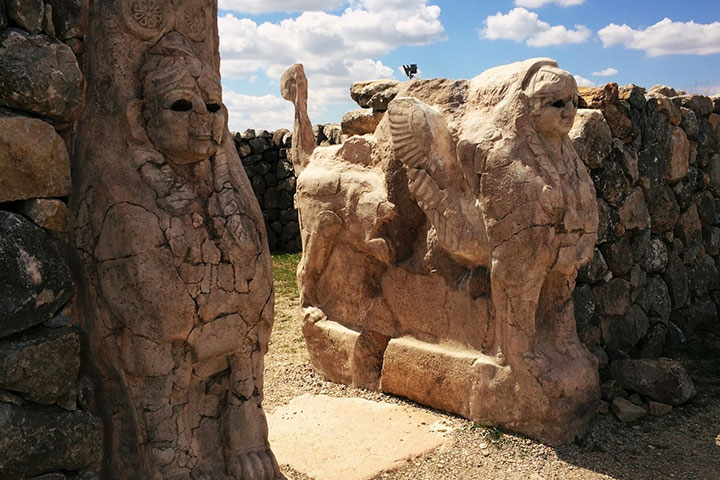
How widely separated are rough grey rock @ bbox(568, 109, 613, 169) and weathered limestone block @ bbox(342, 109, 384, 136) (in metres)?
1.49

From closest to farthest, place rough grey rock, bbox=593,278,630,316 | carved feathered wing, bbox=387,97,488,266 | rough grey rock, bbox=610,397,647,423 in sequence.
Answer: carved feathered wing, bbox=387,97,488,266, rough grey rock, bbox=610,397,647,423, rough grey rock, bbox=593,278,630,316

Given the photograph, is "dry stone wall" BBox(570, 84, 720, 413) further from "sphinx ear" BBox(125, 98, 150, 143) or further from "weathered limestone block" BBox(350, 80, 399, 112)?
"sphinx ear" BBox(125, 98, 150, 143)

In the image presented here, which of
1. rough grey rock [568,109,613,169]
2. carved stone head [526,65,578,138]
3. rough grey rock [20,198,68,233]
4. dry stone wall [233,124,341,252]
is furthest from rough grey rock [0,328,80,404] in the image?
dry stone wall [233,124,341,252]

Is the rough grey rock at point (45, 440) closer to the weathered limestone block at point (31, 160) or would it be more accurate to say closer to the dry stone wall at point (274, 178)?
the weathered limestone block at point (31, 160)

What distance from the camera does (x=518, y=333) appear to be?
163 inches

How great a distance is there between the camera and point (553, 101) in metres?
4.02

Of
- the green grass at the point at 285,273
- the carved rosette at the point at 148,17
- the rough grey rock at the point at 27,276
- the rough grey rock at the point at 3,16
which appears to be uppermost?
the carved rosette at the point at 148,17

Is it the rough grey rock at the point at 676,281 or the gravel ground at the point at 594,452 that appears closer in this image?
the gravel ground at the point at 594,452

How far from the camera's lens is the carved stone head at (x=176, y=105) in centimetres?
252

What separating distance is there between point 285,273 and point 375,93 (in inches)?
142

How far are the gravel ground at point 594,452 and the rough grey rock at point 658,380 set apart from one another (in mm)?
98

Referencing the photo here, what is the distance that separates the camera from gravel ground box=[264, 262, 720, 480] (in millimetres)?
3912

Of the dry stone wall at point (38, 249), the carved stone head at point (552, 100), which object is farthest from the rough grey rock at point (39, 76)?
the carved stone head at point (552, 100)

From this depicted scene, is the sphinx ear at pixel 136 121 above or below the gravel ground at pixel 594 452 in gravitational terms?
above
